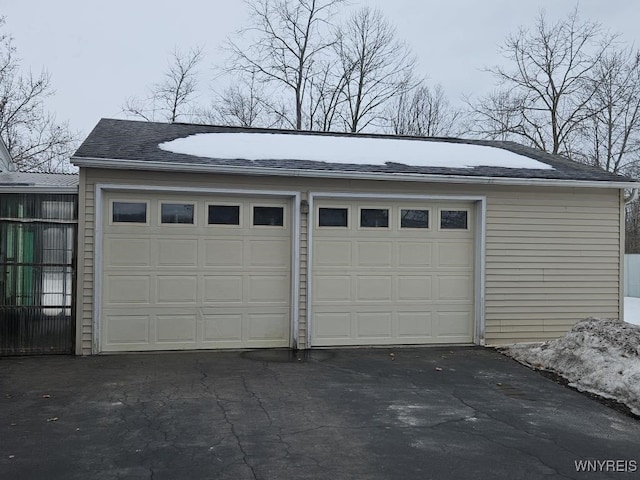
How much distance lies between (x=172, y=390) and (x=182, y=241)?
2617mm

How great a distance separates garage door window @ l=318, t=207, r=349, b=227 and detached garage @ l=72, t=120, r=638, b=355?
0.02 meters

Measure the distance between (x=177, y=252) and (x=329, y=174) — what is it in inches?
98.2

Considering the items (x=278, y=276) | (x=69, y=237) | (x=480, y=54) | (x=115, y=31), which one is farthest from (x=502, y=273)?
(x=480, y=54)

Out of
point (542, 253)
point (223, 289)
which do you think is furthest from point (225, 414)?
point (542, 253)

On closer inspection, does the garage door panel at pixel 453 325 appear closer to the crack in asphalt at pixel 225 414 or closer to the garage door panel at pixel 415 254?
the garage door panel at pixel 415 254

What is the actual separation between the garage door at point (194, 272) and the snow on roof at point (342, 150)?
0.88 metres

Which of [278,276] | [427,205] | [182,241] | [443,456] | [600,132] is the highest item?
[600,132]

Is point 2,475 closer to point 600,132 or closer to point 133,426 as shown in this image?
point 133,426

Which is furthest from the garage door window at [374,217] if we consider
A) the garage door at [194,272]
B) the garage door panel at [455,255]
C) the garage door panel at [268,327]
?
the garage door panel at [268,327]

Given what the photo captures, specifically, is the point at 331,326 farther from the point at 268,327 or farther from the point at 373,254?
the point at 373,254

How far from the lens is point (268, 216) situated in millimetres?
8328

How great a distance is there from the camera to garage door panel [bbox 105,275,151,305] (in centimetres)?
778

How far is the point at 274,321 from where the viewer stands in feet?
27.2

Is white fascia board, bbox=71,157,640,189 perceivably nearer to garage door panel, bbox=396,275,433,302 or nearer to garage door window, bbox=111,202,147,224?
garage door window, bbox=111,202,147,224
